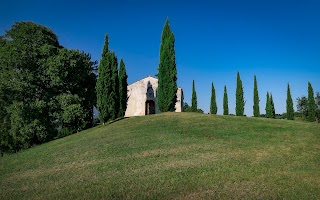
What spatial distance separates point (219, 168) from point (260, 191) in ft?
10.6

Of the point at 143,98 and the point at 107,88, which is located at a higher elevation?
A: the point at 143,98

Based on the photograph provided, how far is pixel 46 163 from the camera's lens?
67.6 feet

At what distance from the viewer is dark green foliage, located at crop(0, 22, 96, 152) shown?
32.2 metres

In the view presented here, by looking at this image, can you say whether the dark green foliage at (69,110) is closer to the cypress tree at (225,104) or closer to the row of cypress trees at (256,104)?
the row of cypress trees at (256,104)

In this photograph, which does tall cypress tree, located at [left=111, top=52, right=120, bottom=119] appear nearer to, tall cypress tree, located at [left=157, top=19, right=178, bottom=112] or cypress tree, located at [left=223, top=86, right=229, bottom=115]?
tall cypress tree, located at [left=157, top=19, right=178, bottom=112]

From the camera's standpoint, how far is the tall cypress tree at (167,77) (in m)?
36.0

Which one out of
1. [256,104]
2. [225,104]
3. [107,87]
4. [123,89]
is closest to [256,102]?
[256,104]

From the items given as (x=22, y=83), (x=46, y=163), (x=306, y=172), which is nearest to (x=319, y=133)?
(x=306, y=172)

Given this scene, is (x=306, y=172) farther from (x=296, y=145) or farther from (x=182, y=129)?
(x=182, y=129)

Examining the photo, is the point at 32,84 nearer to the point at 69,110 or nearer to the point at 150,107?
the point at 69,110

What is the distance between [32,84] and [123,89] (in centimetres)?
1227

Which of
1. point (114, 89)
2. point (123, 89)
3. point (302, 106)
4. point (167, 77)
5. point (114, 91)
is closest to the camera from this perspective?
point (114, 91)

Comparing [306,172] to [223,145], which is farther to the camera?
[223,145]

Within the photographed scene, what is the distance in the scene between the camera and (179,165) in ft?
52.7
